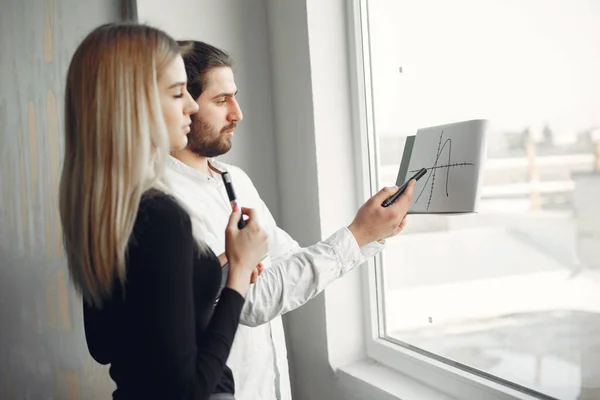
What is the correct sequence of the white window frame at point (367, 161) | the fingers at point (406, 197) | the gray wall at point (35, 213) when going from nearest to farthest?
the fingers at point (406, 197) → the gray wall at point (35, 213) → the white window frame at point (367, 161)

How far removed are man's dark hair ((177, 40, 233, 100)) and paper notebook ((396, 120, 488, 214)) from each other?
22.1 inches

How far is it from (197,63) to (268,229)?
472 millimetres

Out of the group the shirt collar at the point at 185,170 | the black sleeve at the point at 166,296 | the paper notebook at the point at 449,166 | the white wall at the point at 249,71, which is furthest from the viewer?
the white wall at the point at 249,71

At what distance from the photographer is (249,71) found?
190cm

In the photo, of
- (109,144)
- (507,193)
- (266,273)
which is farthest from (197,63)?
(507,193)

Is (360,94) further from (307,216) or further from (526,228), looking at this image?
(526,228)

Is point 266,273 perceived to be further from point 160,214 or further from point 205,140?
point 160,214

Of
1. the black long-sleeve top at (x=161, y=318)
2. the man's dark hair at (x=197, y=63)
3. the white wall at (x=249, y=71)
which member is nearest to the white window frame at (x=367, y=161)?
the white wall at (x=249, y=71)

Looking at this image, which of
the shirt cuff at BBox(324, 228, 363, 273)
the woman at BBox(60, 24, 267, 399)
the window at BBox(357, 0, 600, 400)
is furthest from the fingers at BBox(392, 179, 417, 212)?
the woman at BBox(60, 24, 267, 399)

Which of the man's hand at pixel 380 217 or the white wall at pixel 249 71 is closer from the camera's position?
the man's hand at pixel 380 217

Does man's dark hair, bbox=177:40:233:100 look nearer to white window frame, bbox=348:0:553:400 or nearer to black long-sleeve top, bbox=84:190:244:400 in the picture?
white window frame, bbox=348:0:553:400

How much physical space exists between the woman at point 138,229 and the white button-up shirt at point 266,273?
0.81ft

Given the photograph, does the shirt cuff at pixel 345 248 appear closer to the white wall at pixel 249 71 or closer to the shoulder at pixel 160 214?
the shoulder at pixel 160 214

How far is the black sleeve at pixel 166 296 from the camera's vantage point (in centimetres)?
71
